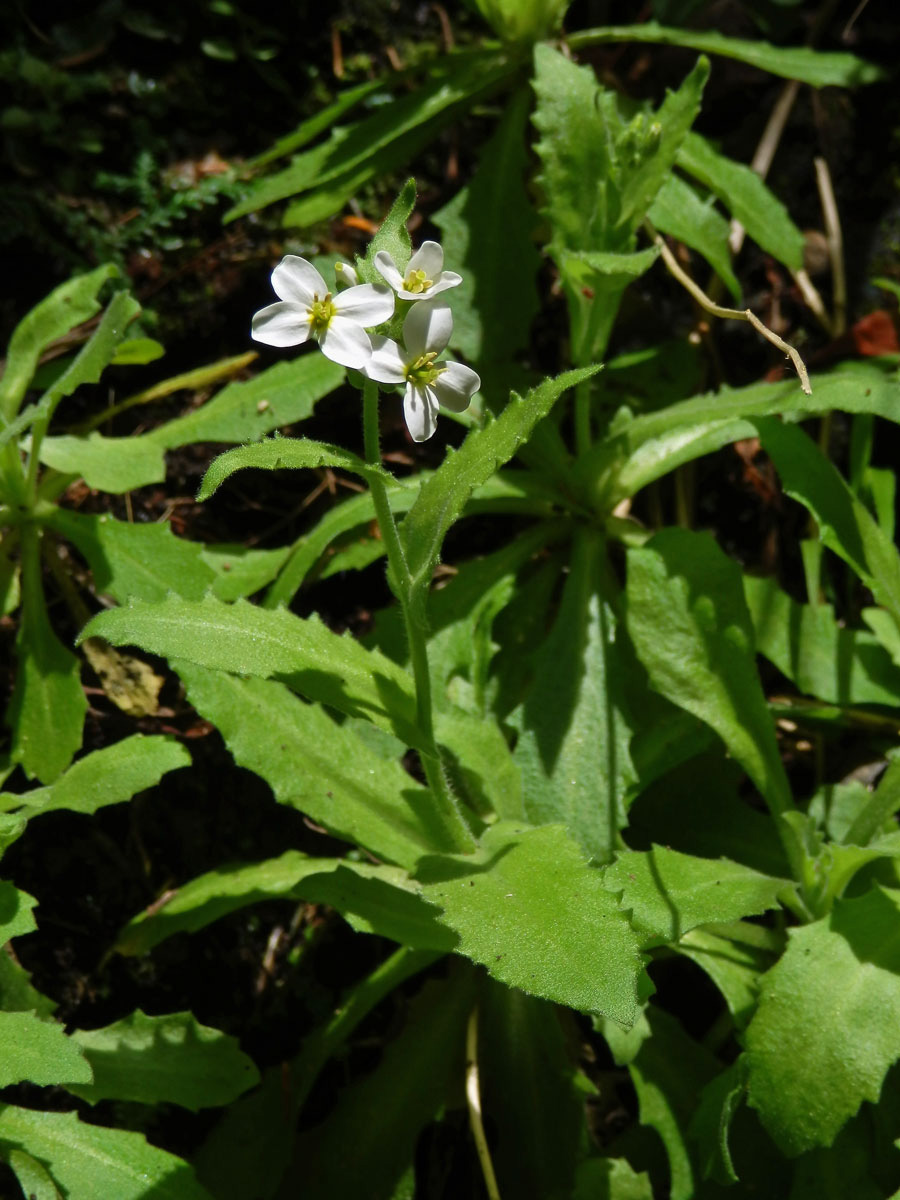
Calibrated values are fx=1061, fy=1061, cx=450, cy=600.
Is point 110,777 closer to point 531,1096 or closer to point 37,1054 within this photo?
point 37,1054

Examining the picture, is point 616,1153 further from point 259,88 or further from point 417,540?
point 259,88

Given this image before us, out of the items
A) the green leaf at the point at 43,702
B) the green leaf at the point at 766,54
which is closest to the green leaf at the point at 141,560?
the green leaf at the point at 43,702

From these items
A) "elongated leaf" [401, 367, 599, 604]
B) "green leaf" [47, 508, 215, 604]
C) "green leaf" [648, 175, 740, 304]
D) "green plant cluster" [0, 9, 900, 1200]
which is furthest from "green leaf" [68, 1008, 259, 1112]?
"green leaf" [648, 175, 740, 304]

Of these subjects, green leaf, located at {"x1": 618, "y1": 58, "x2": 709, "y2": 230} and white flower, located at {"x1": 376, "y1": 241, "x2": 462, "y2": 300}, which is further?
green leaf, located at {"x1": 618, "y1": 58, "x2": 709, "y2": 230}

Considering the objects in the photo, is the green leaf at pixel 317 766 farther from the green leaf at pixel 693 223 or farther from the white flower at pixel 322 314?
the green leaf at pixel 693 223

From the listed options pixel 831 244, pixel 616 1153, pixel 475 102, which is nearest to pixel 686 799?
pixel 616 1153

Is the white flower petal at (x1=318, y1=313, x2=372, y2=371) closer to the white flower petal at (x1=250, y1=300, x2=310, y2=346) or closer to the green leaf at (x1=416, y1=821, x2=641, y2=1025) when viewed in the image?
the white flower petal at (x1=250, y1=300, x2=310, y2=346)
